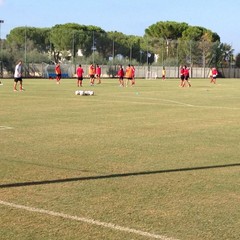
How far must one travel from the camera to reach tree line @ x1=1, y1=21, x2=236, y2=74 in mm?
73375

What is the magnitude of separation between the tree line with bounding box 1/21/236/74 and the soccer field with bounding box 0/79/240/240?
57.0 meters

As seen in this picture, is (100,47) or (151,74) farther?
(151,74)

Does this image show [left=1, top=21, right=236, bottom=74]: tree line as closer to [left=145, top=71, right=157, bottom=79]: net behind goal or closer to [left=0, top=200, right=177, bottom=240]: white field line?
[left=145, top=71, right=157, bottom=79]: net behind goal

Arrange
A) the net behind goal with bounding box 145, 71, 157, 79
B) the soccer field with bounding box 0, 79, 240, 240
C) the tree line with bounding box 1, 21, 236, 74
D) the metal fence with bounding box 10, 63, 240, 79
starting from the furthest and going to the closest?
the net behind goal with bounding box 145, 71, 157, 79
the tree line with bounding box 1, 21, 236, 74
the metal fence with bounding box 10, 63, 240, 79
the soccer field with bounding box 0, 79, 240, 240

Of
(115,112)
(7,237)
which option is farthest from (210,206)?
(115,112)

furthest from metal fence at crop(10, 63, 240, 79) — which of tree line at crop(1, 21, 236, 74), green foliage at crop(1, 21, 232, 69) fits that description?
green foliage at crop(1, 21, 232, 69)

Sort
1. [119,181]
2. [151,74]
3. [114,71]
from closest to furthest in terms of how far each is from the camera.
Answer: [119,181]
[114,71]
[151,74]

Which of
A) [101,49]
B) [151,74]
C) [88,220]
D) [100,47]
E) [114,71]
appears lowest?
[88,220]

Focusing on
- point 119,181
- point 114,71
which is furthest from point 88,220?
point 114,71

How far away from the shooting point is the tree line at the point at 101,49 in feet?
241

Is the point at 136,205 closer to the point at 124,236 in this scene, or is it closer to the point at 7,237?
the point at 124,236

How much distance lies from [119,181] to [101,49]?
74609 millimetres

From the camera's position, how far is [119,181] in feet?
24.7

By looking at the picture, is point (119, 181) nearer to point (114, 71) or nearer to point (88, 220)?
point (88, 220)
